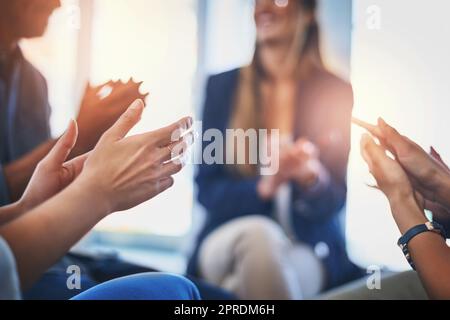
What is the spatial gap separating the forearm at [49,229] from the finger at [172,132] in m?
0.16

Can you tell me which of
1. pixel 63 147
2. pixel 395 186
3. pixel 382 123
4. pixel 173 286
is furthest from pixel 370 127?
pixel 63 147

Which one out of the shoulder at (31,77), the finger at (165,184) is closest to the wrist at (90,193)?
the finger at (165,184)

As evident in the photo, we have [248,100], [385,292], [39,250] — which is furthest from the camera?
[248,100]

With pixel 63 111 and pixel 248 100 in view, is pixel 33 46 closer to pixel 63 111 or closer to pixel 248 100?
pixel 63 111

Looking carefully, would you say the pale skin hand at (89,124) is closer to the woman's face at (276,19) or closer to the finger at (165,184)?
the finger at (165,184)

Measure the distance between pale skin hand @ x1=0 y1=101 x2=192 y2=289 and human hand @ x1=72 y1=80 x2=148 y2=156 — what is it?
0.06ft

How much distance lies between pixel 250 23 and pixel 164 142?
0.38 metres

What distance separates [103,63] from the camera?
1.09 meters

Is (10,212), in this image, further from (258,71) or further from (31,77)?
(258,71)

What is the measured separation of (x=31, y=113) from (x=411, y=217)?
2.59 feet

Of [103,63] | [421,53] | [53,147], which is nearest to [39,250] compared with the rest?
[53,147]

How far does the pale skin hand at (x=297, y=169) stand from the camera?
51.0 inches

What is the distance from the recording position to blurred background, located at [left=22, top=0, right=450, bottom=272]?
3.50 ft

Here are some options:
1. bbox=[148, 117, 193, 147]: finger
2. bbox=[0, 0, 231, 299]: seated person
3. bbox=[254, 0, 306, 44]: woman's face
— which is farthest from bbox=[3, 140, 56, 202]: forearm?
bbox=[254, 0, 306, 44]: woman's face
